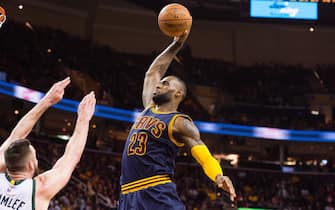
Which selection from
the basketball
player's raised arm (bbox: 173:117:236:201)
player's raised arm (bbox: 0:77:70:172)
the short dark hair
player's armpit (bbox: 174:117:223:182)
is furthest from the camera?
the basketball

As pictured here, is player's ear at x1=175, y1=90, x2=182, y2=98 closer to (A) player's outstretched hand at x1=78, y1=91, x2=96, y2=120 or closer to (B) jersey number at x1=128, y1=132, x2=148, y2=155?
(B) jersey number at x1=128, y1=132, x2=148, y2=155

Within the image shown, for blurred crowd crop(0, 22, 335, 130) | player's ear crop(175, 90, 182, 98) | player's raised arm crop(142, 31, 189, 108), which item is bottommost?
player's ear crop(175, 90, 182, 98)

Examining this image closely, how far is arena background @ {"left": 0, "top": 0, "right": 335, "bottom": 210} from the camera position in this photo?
67.9 ft

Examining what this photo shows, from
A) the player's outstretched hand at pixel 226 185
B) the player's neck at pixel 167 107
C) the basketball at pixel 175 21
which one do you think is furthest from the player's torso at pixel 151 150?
the basketball at pixel 175 21

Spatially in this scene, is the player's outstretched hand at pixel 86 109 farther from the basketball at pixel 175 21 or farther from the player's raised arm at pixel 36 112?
the basketball at pixel 175 21

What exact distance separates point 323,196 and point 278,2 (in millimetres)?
7845

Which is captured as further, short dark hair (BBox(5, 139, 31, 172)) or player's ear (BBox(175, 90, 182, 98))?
player's ear (BBox(175, 90, 182, 98))

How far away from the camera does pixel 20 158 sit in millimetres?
3482

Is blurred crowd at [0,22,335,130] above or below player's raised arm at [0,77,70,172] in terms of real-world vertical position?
above

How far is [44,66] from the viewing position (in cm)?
2122

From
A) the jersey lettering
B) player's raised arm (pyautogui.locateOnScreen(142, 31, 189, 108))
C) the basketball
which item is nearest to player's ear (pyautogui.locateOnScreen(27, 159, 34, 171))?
the jersey lettering

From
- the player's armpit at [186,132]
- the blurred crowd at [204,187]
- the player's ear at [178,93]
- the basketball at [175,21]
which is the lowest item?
the blurred crowd at [204,187]

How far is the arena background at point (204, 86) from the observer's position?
20703mm

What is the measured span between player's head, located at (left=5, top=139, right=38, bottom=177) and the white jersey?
74mm
